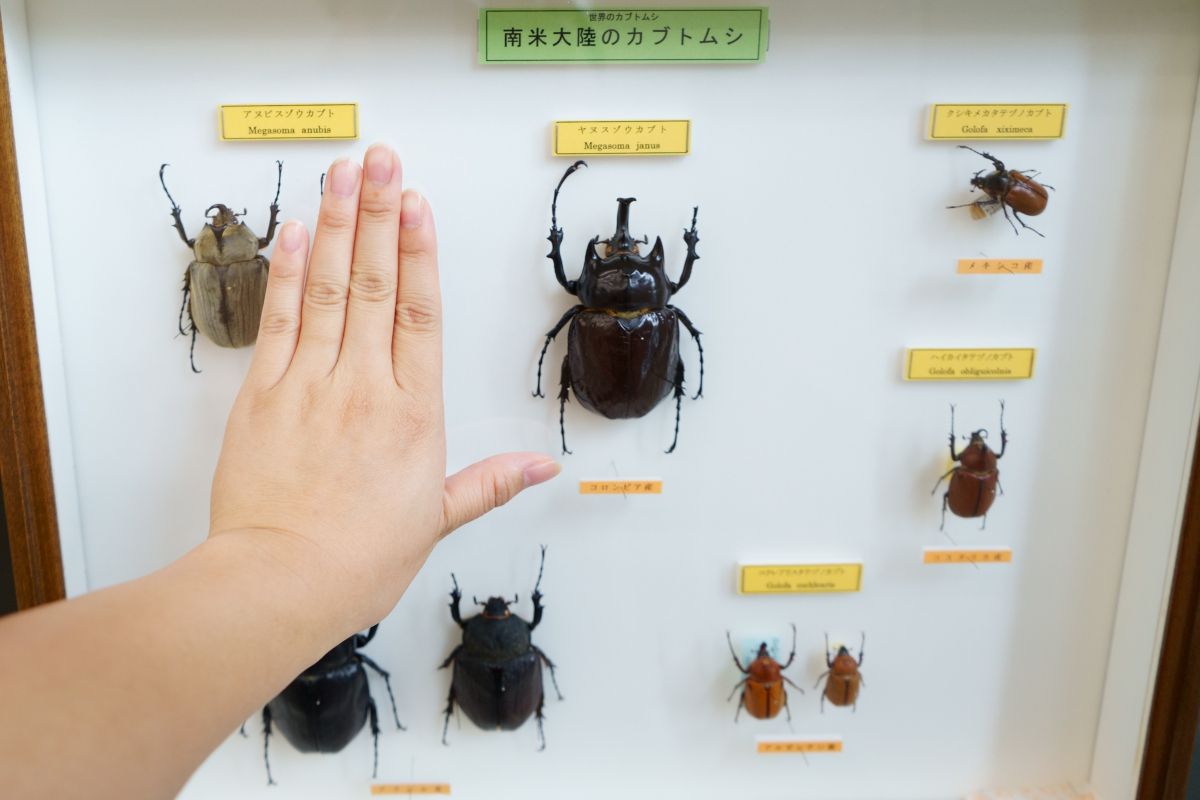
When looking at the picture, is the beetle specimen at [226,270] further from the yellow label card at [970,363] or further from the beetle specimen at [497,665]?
the yellow label card at [970,363]

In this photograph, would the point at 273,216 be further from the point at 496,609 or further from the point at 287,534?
the point at 496,609

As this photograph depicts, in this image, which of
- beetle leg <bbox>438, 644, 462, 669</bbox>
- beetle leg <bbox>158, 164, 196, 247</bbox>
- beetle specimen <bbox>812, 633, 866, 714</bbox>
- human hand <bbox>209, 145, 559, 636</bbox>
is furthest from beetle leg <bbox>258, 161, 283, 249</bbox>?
beetle specimen <bbox>812, 633, 866, 714</bbox>

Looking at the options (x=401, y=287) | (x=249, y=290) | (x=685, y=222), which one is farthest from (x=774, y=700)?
(x=249, y=290)

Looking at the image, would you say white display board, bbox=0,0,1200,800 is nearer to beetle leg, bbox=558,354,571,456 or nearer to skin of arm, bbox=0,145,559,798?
beetle leg, bbox=558,354,571,456

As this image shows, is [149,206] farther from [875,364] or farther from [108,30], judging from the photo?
[875,364]

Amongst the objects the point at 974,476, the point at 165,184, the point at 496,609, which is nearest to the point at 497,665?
the point at 496,609
